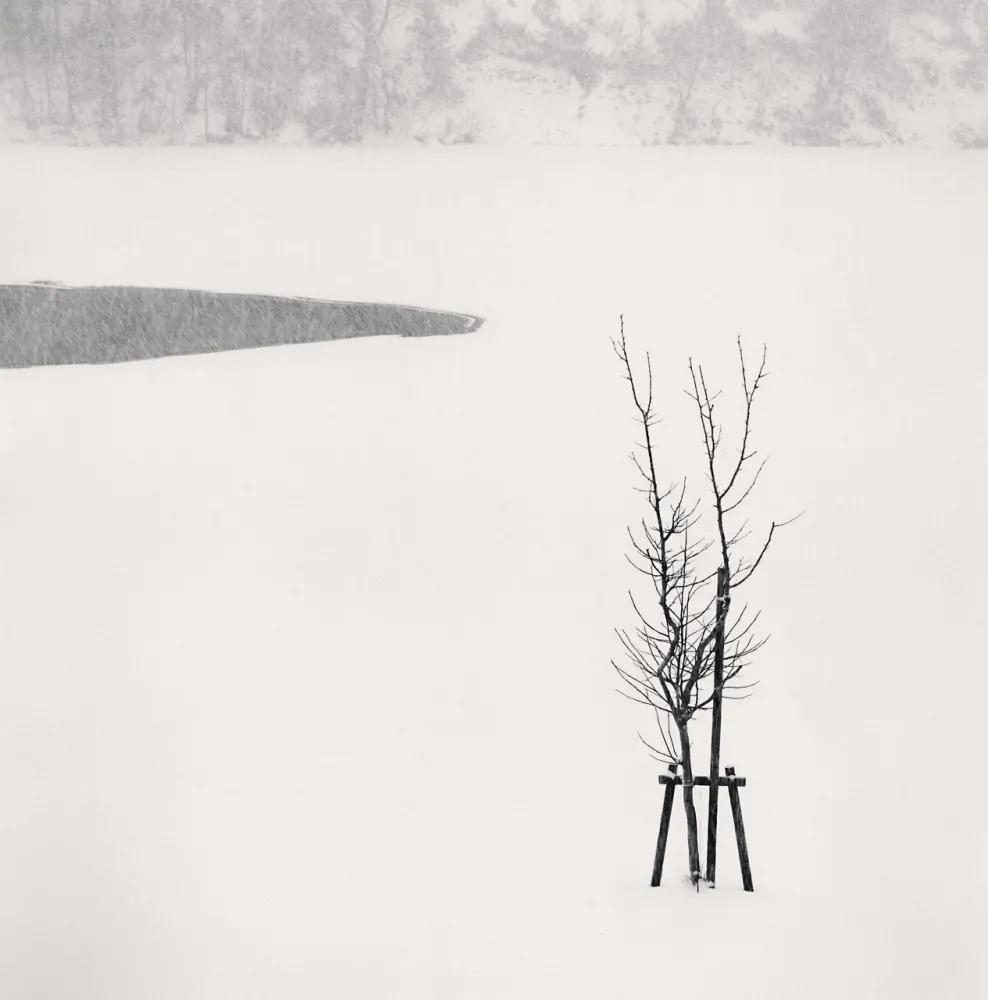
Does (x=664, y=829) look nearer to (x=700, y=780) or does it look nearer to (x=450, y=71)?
(x=700, y=780)

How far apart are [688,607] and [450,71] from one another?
10356 millimetres

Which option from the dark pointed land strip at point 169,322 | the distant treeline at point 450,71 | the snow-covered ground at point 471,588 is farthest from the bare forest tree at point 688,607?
the distant treeline at point 450,71

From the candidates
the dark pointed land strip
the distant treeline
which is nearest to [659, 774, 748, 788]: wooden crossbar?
the dark pointed land strip

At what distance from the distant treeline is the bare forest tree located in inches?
176

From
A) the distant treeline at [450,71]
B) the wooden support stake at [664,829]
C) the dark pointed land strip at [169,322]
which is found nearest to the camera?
the wooden support stake at [664,829]

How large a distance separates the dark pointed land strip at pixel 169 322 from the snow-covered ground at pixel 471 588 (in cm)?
37

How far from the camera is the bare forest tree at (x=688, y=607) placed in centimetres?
378

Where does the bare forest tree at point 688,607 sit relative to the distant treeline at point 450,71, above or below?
below

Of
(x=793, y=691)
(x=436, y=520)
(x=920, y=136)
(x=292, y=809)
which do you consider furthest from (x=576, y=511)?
(x=920, y=136)

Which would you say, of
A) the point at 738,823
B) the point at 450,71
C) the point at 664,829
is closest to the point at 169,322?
the point at 450,71

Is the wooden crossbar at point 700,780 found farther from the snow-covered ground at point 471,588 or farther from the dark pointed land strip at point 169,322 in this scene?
the dark pointed land strip at point 169,322

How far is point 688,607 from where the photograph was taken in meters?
5.02

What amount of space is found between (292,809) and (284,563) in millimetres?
2820

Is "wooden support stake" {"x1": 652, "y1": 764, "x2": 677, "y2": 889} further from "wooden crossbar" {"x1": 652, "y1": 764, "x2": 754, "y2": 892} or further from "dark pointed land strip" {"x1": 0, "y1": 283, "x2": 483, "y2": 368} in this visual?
"dark pointed land strip" {"x1": 0, "y1": 283, "x2": 483, "y2": 368}
